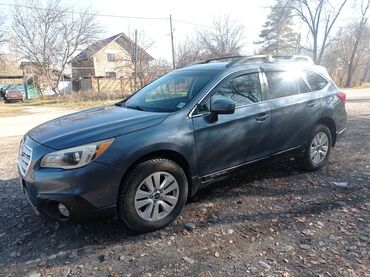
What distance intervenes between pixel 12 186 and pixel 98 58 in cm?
4614

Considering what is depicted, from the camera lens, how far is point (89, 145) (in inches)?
115

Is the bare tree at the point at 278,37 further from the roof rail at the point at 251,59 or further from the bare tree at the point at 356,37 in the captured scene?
the roof rail at the point at 251,59

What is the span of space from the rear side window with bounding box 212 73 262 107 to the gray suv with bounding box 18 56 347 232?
0.01 metres

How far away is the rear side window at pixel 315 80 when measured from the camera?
15.8ft

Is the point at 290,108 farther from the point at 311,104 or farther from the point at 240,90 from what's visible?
the point at 240,90

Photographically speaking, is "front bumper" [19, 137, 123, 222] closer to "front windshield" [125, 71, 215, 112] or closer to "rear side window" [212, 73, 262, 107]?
"front windshield" [125, 71, 215, 112]

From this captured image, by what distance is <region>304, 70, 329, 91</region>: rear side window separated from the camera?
4.81 m

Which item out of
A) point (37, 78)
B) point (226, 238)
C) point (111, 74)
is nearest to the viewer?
point (226, 238)

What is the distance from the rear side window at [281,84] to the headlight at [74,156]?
→ 234 cm

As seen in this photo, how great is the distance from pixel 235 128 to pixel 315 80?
6.28ft

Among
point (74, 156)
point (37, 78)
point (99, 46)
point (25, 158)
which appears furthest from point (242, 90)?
point (99, 46)

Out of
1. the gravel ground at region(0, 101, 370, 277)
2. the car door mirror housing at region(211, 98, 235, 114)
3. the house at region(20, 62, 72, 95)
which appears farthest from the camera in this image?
the house at region(20, 62, 72, 95)

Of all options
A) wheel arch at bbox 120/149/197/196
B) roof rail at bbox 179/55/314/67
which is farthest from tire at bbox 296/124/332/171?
wheel arch at bbox 120/149/197/196

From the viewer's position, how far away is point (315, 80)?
16.1ft
